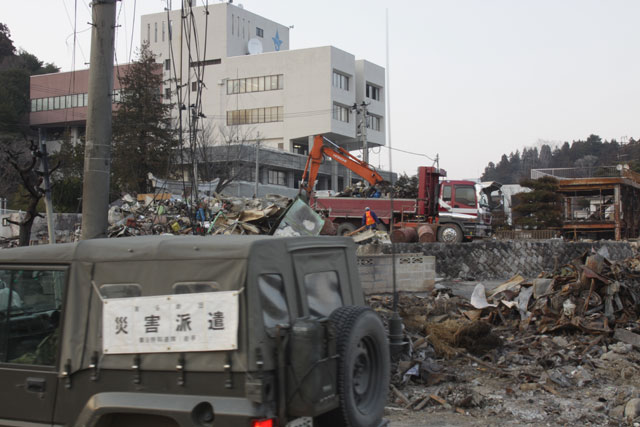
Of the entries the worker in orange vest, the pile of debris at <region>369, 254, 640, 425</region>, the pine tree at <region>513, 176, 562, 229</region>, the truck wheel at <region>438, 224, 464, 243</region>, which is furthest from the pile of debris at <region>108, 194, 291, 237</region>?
the pine tree at <region>513, 176, 562, 229</region>

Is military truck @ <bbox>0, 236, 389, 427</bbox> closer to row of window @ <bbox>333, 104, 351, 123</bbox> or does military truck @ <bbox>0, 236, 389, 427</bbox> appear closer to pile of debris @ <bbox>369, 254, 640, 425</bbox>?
pile of debris @ <bbox>369, 254, 640, 425</bbox>

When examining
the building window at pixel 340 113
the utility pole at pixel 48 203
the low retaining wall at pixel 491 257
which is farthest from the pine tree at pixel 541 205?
the utility pole at pixel 48 203

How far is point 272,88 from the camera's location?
64.7 metres

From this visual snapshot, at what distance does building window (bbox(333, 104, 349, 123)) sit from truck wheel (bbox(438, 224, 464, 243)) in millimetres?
40774

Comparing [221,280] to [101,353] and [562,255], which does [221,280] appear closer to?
[101,353]

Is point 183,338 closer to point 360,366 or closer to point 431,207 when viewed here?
point 360,366

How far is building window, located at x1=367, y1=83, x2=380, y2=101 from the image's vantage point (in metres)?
71.9

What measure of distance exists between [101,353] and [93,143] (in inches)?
187

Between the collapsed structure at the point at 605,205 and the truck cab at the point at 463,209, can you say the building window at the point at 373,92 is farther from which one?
the truck cab at the point at 463,209

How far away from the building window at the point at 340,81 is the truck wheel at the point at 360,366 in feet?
200

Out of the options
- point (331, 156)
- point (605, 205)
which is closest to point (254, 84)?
point (605, 205)

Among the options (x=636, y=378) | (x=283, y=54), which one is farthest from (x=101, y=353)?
(x=283, y=54)

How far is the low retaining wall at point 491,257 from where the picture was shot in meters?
20.6

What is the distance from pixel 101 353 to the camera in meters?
3.80
